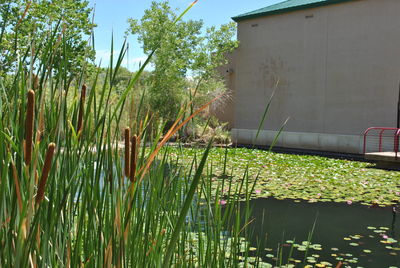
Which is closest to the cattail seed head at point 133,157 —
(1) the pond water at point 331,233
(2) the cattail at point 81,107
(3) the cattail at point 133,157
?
(3) the cattail at point 133,157

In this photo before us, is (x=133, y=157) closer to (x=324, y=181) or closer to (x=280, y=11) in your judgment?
(x=324, y=181)

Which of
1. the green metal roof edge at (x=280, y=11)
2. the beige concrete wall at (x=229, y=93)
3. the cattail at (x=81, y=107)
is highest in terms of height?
the green metal roof edge at (x=280, y=11)

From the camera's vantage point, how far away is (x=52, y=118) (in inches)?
44.7

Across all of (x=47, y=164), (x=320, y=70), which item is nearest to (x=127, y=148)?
(x=47, y=164)

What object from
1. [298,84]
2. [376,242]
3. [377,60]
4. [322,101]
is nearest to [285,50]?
[298,84]

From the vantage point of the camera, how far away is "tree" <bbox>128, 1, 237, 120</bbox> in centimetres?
1430

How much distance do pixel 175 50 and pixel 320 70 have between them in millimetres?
5625

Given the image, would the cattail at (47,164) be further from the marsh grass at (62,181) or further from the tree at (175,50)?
the tree at (175,50)

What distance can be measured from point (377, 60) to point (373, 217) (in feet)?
24.5

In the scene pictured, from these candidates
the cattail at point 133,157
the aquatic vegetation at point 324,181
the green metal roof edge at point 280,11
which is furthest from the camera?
the green metal roof edge at point 280,11

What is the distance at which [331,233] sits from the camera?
4133 mm

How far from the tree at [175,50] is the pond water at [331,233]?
9.17 metres

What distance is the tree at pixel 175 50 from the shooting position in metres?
14.3

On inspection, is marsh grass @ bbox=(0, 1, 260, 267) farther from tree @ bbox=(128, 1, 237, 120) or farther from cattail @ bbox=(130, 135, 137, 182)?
tree @ bbox=(128, 1, 237, 120)
